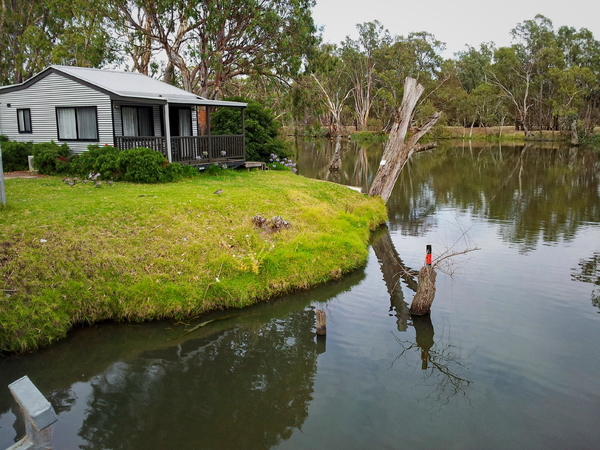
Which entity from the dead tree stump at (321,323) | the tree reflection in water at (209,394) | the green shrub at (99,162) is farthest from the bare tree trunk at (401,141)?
the tree reflection in water at (209,394)

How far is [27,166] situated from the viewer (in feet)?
70.2

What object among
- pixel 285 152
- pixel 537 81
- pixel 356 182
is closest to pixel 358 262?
pixel 285 152

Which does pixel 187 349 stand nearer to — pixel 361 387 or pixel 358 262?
pixel 361 387

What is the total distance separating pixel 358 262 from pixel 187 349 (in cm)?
632

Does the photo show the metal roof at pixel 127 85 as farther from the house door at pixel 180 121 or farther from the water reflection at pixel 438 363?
the water reflection at pixel 438 363

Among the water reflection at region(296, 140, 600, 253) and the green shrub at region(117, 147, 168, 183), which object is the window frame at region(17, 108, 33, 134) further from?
the water reflection at region(296, 140, 600, 253)

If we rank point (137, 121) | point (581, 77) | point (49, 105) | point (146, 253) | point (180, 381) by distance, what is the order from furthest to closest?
point (581, 77)
point (137, 121)
point (49, 105)
point (146, 253)
point (180, 381)

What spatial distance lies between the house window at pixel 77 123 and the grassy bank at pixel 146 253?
4285 mm

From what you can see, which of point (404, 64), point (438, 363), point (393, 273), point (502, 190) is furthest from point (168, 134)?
point (404, 64)

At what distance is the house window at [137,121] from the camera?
21.2 m

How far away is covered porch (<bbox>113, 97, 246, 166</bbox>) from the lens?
1995 cm

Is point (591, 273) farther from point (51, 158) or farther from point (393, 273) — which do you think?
point (51, 158)

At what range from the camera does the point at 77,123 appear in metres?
20.4

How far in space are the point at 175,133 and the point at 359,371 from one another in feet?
60.8
